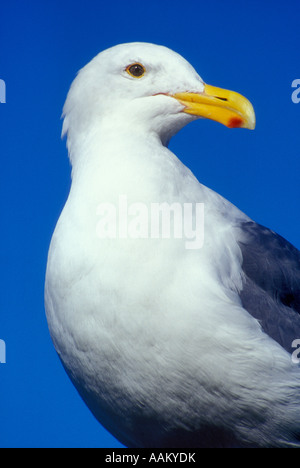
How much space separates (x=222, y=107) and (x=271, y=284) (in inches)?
25.0

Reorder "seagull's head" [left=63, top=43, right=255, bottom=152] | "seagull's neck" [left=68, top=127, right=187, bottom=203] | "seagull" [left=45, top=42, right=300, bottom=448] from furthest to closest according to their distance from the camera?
"seagull's head" [left=63, top=43, right=255, bottom=152] < "seagull's neck" [left=68, top=127, right=187, bottom=203] < "seagull" [left=45, top=42, right=300, bottom=448]

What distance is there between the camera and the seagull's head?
2064 millimetres

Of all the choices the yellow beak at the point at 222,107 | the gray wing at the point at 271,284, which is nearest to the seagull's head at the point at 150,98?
the yellow beak at the point at 222,107

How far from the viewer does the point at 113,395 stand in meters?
1.82

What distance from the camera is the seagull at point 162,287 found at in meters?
1.74

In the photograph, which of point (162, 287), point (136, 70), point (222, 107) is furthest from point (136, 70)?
point (162, 287)

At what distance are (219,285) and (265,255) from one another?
1.06 ft

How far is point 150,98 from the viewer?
2.08 metres

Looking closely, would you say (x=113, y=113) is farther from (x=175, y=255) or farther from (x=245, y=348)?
(x=245, y=348)

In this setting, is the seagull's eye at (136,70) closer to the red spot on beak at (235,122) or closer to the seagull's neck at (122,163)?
the seagull's neck at (122,163)

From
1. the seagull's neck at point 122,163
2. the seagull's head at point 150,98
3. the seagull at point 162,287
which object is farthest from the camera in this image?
the seagull's head at point 150,98

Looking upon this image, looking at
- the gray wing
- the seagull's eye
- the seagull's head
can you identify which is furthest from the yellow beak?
the gray wing

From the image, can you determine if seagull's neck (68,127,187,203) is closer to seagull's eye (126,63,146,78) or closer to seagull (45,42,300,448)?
seagull (45,42,300,448)
